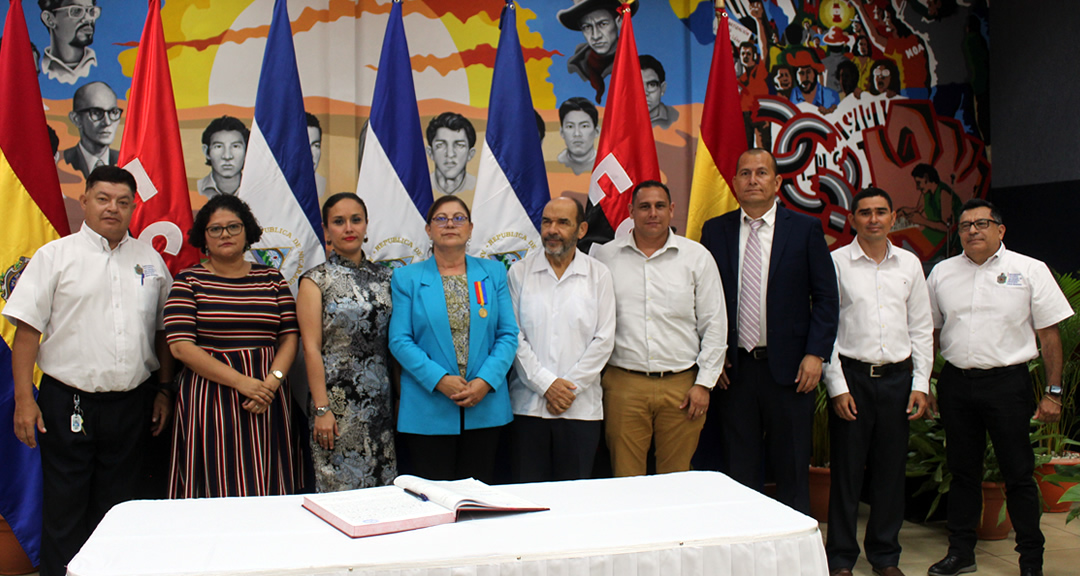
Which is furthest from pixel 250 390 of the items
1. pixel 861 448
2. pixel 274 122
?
pixel 861 448

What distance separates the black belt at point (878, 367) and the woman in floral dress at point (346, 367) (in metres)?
1.91

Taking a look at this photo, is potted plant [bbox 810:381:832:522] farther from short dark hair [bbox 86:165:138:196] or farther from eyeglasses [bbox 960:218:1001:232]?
short dark hair [bbox 86:165:138:196]

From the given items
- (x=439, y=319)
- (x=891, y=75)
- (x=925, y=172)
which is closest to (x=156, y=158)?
(x=439, y=319)

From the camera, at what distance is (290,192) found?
135 inches

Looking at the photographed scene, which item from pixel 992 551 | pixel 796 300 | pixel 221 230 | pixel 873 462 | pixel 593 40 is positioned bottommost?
pixel 992 551

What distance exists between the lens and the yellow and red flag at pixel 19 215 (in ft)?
10.0

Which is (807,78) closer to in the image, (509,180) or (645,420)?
(509,180)

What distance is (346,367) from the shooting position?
2.84 meters

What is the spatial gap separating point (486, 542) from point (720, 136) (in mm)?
2818

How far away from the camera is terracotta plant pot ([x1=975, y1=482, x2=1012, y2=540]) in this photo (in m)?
3.67

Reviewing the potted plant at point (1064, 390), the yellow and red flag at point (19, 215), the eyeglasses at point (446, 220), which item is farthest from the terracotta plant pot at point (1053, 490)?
the yellow and red flag at point (19, 215)

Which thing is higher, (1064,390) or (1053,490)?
(1064,390)

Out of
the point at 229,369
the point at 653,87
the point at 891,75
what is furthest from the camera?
the point at 891,75

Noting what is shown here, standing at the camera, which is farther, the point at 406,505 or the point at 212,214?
the point at 212,214
